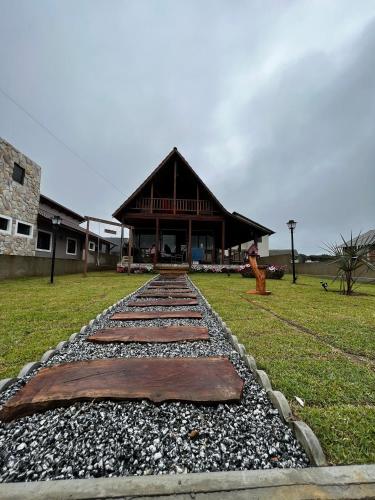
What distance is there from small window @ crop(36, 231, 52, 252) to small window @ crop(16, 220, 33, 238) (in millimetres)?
1489

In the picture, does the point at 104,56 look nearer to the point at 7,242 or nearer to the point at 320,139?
the point at 7,242

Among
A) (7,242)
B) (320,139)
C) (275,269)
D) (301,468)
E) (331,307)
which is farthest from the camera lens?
(320,139)

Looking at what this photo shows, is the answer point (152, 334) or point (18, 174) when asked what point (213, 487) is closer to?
point (152, 334)

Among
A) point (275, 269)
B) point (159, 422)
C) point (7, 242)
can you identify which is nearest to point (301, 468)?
point (159, 422)

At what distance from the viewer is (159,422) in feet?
3.89

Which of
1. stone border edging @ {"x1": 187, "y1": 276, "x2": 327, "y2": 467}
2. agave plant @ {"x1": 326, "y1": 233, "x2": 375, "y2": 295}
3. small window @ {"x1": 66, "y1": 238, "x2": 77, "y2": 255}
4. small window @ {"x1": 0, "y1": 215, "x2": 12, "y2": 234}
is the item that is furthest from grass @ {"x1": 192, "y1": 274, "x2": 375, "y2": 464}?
small window @ {"x1": 66, "y1": 238, "x2": 77, "y2": 255}

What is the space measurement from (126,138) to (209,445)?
2936 centimetres

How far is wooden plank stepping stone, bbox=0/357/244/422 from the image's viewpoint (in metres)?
1.31

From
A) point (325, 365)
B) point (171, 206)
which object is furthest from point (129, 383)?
point (171, 206)

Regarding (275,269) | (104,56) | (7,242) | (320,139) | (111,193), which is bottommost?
(275,269)

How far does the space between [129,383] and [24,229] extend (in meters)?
13.2

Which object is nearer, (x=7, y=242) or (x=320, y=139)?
(x=7, y=242)

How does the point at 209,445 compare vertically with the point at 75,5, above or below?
below

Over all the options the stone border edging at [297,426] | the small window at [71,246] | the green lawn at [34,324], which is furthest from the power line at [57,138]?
the stone border edging at [297,426]
